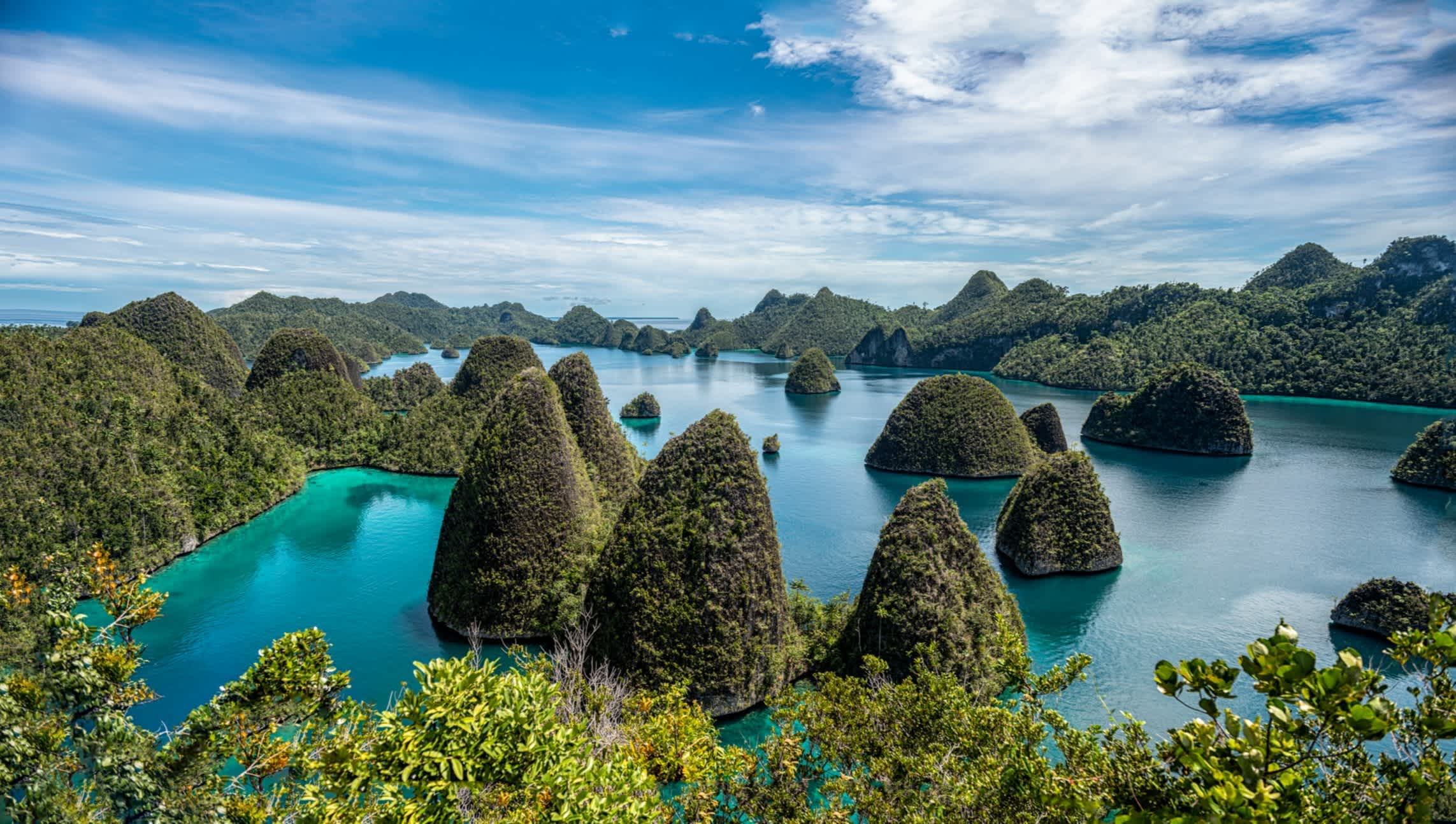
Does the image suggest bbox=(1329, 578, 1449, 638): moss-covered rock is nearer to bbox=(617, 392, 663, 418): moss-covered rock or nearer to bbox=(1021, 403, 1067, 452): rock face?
bbox=(1021, 403, 1067, 452): rock face

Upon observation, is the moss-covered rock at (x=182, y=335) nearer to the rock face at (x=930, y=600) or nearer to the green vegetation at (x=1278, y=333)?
the rock face at (x=930, y=600)

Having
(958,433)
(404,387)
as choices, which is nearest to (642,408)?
(404,387)

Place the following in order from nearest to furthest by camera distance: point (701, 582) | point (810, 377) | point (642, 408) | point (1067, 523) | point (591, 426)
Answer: point (701, 582) < point (591, 426) < point (1067, 523) < point (642, 408) < point (810, 377)

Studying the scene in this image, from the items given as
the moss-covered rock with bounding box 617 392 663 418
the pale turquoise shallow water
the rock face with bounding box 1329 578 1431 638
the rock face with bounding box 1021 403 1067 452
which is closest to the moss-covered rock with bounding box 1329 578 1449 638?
the rock face with bounding box 1329 578 1431 638

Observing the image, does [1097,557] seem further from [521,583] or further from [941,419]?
[521,583]

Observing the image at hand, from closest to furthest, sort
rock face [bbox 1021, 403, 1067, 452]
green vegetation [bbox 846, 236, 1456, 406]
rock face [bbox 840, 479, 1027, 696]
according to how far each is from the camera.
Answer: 1. rock face [bbox 840, 479, 1027, 696]
2. rock face [bbox 1021, 403, 1067, 452]
3. green vegetation [bbox 846, 236, 1456, 406]

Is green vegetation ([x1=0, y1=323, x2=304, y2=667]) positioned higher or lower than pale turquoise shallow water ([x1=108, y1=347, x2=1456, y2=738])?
higher

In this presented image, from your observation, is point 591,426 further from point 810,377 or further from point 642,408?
point 810,377

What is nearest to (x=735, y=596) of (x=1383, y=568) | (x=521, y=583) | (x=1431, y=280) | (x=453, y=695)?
(x=521, y=583)
